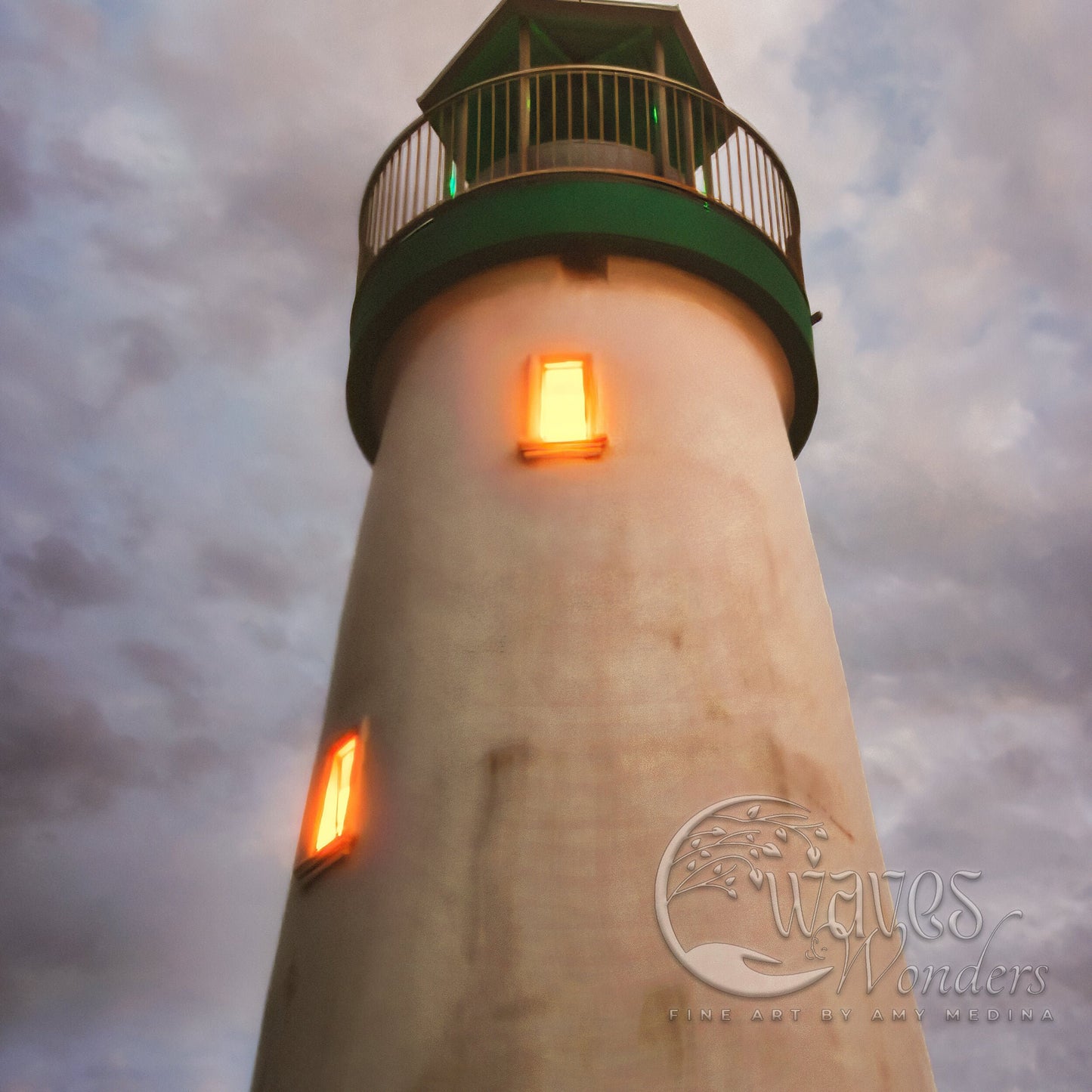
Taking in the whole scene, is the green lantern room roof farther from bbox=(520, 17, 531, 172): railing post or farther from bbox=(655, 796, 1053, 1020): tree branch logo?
bbox=(655, 796, 1053, 1020): tree branch logo

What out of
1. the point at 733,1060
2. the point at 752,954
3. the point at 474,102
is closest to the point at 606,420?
the point at 752,954

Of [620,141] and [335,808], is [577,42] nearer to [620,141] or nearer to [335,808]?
[620,141]

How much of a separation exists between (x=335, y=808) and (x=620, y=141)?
686cm

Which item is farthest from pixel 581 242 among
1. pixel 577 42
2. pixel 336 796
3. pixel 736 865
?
pixel 736 865

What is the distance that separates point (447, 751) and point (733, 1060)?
246 centimetres

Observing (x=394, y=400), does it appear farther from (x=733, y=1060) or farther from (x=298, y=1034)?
(x=733, y=1060)

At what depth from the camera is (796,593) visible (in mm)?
7934

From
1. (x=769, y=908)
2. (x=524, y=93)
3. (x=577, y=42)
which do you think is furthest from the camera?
(x=577, y=42)

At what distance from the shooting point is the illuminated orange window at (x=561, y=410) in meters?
7.86

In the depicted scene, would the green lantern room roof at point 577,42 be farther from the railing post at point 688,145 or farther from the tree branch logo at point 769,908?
the tree branch logo at point 769,908

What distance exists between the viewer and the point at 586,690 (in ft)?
22.3

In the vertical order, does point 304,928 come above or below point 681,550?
below

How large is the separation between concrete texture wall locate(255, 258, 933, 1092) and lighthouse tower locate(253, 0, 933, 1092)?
22 mm

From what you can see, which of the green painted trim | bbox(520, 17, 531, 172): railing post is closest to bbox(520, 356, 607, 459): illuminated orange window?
the green painted trim
